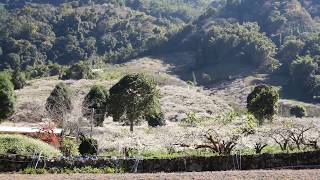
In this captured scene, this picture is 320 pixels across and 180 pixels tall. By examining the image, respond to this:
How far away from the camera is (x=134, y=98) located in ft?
141

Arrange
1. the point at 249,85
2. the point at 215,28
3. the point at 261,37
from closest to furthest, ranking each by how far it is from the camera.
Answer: the point at 249,85
the point at 261,37
the point at 215,28

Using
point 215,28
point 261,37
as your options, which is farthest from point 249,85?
point 215,28

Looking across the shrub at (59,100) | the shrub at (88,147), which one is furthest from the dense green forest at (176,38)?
the shrub at (88,147)

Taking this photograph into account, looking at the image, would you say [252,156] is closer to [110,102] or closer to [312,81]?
[110,102]

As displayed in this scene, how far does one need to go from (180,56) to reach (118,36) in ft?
123

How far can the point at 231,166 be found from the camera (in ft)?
65.1

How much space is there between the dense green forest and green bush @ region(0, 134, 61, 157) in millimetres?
81625

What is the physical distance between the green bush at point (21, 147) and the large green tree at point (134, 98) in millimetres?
19548

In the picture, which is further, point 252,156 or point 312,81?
point 312,81

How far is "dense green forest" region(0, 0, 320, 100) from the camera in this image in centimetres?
12456

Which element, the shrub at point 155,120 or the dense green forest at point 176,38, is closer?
the shrub at point 155,120

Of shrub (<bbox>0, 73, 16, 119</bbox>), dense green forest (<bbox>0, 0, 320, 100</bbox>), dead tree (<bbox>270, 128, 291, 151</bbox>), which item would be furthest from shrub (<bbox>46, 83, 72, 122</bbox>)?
dense green forest (<bbox>0, 0, 320, 100</bbox>)

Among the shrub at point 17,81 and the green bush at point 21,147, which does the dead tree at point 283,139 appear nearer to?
the green bush at point 21,147

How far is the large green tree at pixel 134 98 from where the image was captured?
43156 mm
